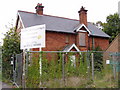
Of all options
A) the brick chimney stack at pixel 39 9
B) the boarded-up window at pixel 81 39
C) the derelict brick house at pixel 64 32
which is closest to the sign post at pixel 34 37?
the derelict brick house at pixel 64 32

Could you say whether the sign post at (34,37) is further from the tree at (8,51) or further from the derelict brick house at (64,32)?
the derelict brick house at (64,32)

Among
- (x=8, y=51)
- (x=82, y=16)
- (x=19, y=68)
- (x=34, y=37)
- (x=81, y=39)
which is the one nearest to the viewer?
(x=34, y=37)

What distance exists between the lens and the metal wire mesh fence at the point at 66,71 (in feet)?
31.2

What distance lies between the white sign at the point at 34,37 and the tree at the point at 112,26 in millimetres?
30599

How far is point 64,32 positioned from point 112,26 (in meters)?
19.0

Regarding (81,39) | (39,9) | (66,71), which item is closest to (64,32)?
(81,39)

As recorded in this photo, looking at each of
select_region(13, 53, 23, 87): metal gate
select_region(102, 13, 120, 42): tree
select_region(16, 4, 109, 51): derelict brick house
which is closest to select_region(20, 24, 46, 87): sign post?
select_region(13, 53, 23, 87): metal gate

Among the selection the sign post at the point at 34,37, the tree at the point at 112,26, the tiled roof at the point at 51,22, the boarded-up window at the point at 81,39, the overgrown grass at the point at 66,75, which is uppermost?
the tree at the point at 112,26

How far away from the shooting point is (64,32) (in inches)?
930

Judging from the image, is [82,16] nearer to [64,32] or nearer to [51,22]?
[64,32]

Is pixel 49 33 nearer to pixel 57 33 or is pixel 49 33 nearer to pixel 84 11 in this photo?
pixel 57 33

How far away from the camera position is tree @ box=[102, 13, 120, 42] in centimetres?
3878

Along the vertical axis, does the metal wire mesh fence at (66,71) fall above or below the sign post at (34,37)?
below

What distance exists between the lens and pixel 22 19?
891 inches
